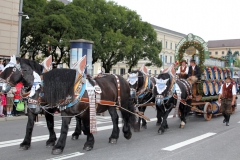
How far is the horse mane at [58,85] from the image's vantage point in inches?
255

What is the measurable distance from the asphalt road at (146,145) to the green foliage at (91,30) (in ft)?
59.4

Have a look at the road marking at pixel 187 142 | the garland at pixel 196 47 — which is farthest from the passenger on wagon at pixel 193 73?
the road marking at pixel 187 142

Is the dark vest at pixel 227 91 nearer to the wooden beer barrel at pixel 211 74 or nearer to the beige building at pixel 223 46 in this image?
the wooden beer barrel at pixel 211 74

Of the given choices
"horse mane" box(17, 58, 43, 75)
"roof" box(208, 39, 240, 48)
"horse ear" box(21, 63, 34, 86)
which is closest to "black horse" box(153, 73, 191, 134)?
"horse mane" box(17, 58, 43, 75)

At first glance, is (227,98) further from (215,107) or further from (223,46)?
(223,46)

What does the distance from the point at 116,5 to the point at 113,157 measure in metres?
35.9

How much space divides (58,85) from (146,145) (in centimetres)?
270

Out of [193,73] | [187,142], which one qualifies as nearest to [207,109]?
[193,73]

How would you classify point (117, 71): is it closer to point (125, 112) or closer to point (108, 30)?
point (108, 30)

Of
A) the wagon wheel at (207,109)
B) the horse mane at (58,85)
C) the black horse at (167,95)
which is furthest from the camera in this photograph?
the wagon wheel at (207,109)

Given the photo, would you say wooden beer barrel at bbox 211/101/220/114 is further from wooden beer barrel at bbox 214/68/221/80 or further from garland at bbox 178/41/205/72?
garland at bbox 178/41/205/72

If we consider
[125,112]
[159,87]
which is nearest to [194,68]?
[159,87]

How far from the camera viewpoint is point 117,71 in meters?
66.8

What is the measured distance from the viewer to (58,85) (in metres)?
6.50
